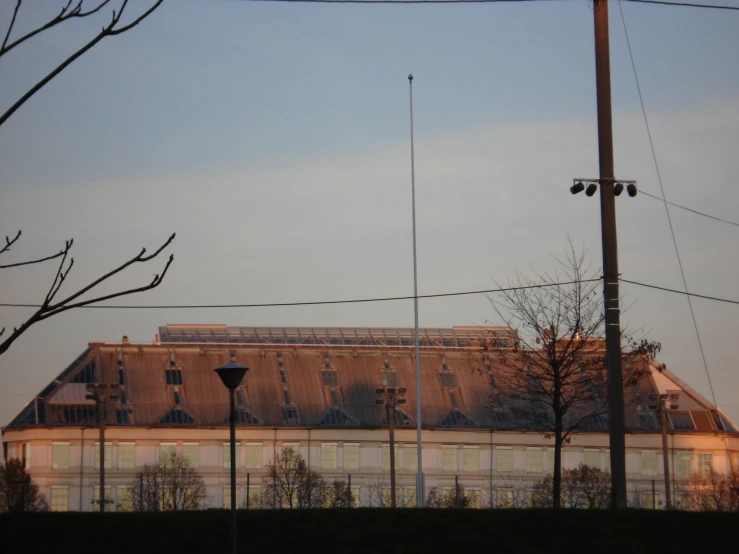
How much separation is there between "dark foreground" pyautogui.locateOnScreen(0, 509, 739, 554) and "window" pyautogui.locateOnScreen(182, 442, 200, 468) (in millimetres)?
69187

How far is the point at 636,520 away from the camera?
21.8 metres

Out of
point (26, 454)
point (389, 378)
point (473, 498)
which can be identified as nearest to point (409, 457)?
point (389, 378)

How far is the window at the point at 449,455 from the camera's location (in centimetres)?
9194

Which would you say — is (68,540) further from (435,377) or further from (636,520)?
(435,377)

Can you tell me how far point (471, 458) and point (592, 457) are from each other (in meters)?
10.2

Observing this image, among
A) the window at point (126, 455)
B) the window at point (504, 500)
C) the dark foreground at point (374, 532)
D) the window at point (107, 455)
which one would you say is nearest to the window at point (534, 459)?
the window at point (504, 500)

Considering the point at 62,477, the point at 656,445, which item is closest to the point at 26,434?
the point at 62,477

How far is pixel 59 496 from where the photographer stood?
87.5 m

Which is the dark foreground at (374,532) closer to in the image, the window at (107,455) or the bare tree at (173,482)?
the bare tree at (173,482)

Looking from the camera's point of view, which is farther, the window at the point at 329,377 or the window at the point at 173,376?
the window at the point at 329,377

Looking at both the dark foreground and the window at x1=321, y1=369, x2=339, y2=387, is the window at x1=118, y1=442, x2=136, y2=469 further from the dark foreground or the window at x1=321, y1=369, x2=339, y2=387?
the dark foreground

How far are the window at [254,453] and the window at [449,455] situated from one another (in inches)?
603

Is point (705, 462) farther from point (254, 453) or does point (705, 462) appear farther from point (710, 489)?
point (254, 453)

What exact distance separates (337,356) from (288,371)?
478 centimetres
